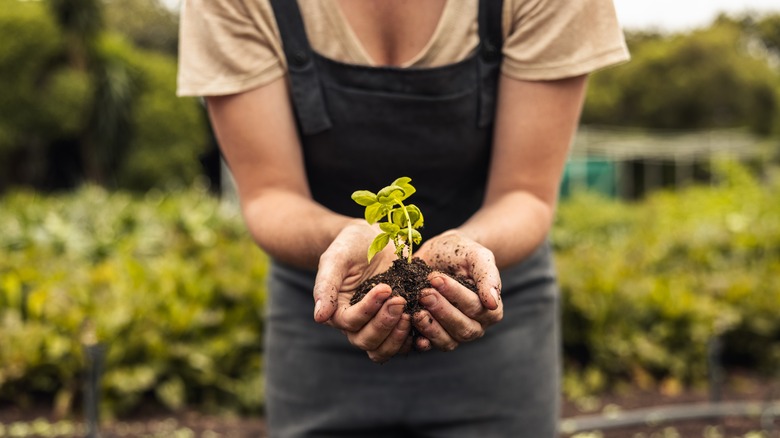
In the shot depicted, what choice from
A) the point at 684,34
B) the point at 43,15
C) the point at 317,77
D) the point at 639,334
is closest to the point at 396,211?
the point at 317,77

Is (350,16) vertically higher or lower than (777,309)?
higher

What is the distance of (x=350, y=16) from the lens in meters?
1.86

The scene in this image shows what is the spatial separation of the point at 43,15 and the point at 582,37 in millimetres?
21269

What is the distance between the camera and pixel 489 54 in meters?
1.87

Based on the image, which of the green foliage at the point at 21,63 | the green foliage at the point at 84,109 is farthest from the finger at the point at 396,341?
the green foliage at the point at 21,63

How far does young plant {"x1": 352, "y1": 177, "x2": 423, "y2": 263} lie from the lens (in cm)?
143

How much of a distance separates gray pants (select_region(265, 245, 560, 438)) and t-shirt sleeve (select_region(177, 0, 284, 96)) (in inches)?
19.2

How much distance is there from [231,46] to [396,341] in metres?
0.75

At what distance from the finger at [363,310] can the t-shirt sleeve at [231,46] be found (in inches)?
24.1

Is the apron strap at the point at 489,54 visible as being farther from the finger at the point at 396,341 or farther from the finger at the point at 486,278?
the finger at the point at 396,341

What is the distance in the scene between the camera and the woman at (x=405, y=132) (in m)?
1.80

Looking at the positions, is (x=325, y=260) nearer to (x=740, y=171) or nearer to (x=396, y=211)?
(x=396, y=211)

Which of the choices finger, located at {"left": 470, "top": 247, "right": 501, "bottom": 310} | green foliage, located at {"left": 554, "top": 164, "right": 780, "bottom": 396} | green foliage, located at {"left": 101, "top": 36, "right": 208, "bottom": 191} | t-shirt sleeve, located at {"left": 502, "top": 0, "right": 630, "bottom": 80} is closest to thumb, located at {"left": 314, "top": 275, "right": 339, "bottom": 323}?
finger, located at {"left": 470, "top": 247, "right": 501, "bottom": 310}

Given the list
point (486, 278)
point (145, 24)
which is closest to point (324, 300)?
point (486, 278)
